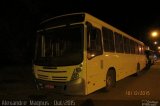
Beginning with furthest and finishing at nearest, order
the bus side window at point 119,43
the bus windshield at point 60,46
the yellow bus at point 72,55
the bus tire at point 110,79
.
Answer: the bus side window at point 119,43 < the bus tire at point 110,79 < the bus windshield at point 60,46 < the yellow bus at point 72,55

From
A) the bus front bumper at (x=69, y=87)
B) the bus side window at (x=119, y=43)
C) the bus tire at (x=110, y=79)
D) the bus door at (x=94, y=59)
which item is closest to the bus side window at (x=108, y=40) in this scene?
the bus door at (x=94, y=59)

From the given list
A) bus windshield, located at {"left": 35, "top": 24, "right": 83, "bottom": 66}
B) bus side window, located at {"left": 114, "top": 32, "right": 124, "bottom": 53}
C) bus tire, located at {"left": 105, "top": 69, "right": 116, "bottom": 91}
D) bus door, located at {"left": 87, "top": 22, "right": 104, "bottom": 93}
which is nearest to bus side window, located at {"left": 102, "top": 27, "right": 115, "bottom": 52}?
bus door, located at {"left": 87, "top": 22, "right": 104, "bottom": 93}

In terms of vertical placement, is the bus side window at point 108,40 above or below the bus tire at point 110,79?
above

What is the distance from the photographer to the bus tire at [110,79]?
10.6 m

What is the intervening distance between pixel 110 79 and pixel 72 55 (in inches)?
118

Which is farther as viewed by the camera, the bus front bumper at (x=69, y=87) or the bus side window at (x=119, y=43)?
the bus side window at (x=119, y=43)

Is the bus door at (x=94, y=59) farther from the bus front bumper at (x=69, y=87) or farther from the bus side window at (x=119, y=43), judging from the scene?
the bus side window at (x=119, y=43)

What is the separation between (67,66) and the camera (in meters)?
8.55

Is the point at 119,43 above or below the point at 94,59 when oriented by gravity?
above

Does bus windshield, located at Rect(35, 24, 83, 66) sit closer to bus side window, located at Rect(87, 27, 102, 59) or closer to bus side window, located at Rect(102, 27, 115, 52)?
bus side window, located at Rect(87, 27, 102, 59)

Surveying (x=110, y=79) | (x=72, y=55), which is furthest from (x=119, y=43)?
(x=72, y=55)

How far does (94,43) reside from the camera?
30.2ft

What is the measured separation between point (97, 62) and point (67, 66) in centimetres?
133

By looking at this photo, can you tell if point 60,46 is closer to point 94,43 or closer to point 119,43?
point 94,43
